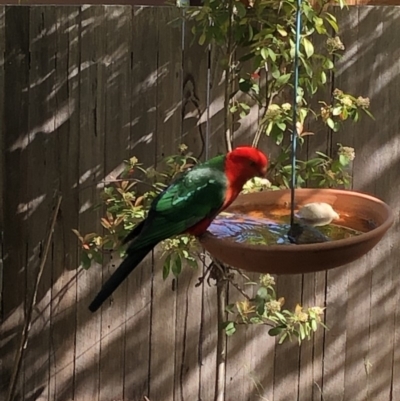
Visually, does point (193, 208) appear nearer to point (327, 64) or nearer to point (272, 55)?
point (272, 55)

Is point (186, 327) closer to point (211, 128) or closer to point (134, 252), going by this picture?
point (211, 128)

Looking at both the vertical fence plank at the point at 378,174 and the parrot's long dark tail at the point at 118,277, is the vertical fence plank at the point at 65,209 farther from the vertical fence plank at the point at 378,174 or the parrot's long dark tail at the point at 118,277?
the parrot's long dark tail at the point at 118,277

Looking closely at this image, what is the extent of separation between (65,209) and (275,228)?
1.24 metres

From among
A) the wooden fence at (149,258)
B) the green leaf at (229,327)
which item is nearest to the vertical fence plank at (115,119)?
the wooden fence at (149,258)

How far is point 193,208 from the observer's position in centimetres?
201

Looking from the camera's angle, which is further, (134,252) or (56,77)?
(56,77)

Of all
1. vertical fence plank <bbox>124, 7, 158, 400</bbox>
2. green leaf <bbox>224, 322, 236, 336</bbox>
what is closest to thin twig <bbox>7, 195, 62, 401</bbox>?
vertical fence plank <bbox>124, 7, 158, 400</bbox>

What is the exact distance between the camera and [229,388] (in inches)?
131

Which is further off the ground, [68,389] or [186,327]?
[186,327]

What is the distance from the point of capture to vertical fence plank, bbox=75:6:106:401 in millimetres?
3064

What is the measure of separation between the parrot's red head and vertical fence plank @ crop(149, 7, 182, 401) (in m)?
1.09

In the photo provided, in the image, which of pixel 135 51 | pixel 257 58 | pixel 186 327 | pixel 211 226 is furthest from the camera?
pixel 186 327

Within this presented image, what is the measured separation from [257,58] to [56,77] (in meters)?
0.81

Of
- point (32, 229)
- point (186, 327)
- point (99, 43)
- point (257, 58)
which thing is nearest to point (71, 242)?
point (32, 229)
